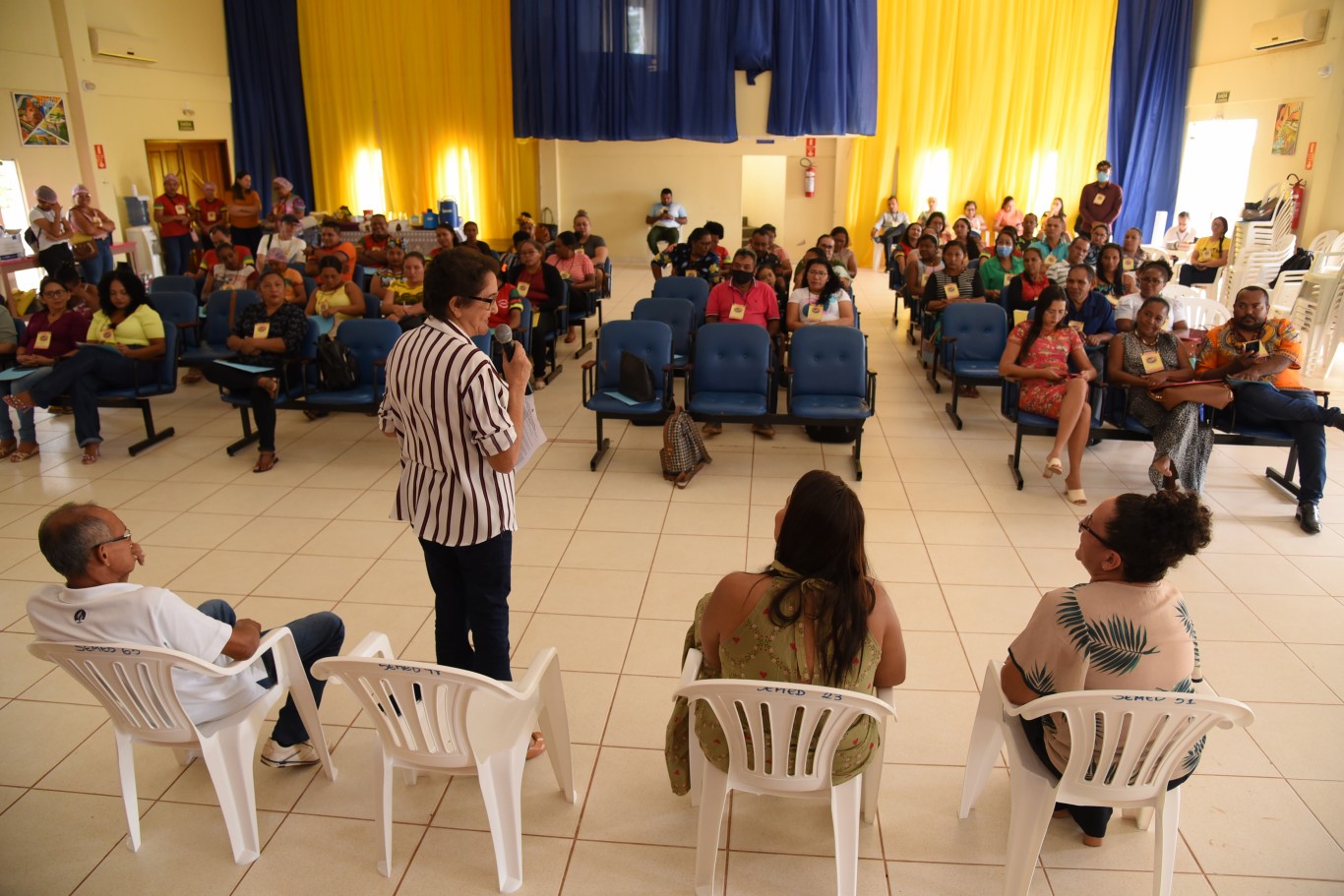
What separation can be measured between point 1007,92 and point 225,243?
10102 millimetres

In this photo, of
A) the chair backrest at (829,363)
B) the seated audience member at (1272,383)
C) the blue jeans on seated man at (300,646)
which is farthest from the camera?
the chair backrest at (829,363)

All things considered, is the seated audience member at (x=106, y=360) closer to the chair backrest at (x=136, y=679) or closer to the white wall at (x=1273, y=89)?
the chair backrest at (x=136, y=679)

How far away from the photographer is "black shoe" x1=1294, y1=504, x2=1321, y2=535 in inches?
173

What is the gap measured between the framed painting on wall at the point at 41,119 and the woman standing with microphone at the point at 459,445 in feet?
31.9

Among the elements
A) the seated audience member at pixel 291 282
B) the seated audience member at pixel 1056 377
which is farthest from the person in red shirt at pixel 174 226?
the seated audience member at pixel 1056 377

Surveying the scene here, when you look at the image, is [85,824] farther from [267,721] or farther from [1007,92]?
[1007,92]

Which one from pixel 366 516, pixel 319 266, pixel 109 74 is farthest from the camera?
pixel 109 74

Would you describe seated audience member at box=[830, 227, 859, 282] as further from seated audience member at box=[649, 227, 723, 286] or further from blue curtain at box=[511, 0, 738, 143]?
blue curtain at box=[511, 0, 738, 143]

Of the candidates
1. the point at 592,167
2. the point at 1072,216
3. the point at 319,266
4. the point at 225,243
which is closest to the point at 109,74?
the point at 225,243

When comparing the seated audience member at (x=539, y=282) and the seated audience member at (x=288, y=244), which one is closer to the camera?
the seated audience member at (x=539, y=282)

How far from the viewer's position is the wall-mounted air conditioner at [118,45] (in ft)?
34.0

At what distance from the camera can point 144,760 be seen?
9.23ft

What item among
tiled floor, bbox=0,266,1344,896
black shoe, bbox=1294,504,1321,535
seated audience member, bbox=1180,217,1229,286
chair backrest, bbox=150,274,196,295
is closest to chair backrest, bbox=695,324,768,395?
tiled floor, bbox=0,266,1344,896

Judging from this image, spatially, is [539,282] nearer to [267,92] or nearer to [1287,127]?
[1287,127]
